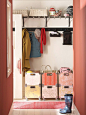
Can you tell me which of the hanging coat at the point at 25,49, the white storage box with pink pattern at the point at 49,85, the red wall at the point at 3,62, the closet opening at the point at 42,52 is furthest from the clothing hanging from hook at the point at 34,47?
the red wall at the point at 3,62

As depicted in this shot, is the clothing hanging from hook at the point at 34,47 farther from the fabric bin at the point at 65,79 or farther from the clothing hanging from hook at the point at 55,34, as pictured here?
the fabric bin at the point at 65,79

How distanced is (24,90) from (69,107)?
1549 mm

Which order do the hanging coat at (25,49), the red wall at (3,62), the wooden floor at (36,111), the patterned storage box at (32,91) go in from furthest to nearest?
the hanging coat at (25,49) → the patterned storage box at (32,91) → the wooden floor at (36,111) → the red wall at (3,62)

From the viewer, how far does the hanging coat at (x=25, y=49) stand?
175 inches

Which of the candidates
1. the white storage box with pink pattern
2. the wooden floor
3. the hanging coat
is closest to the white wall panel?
the hanging coat

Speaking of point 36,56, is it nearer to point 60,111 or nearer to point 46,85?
point 46,85

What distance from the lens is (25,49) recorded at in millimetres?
4484

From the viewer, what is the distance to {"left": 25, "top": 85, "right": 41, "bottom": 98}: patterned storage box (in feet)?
14.0

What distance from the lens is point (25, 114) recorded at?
3.35m

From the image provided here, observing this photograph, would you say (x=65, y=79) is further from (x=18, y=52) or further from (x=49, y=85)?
(x=18, y=52)

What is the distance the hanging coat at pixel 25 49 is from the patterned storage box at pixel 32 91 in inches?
22.8

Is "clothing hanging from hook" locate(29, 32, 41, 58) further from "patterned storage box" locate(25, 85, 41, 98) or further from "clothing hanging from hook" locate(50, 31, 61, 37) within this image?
"patterned storage box" locate(25, 85, 41, 98)

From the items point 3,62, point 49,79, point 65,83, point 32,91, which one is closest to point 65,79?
point 65,83

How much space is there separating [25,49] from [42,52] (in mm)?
475
